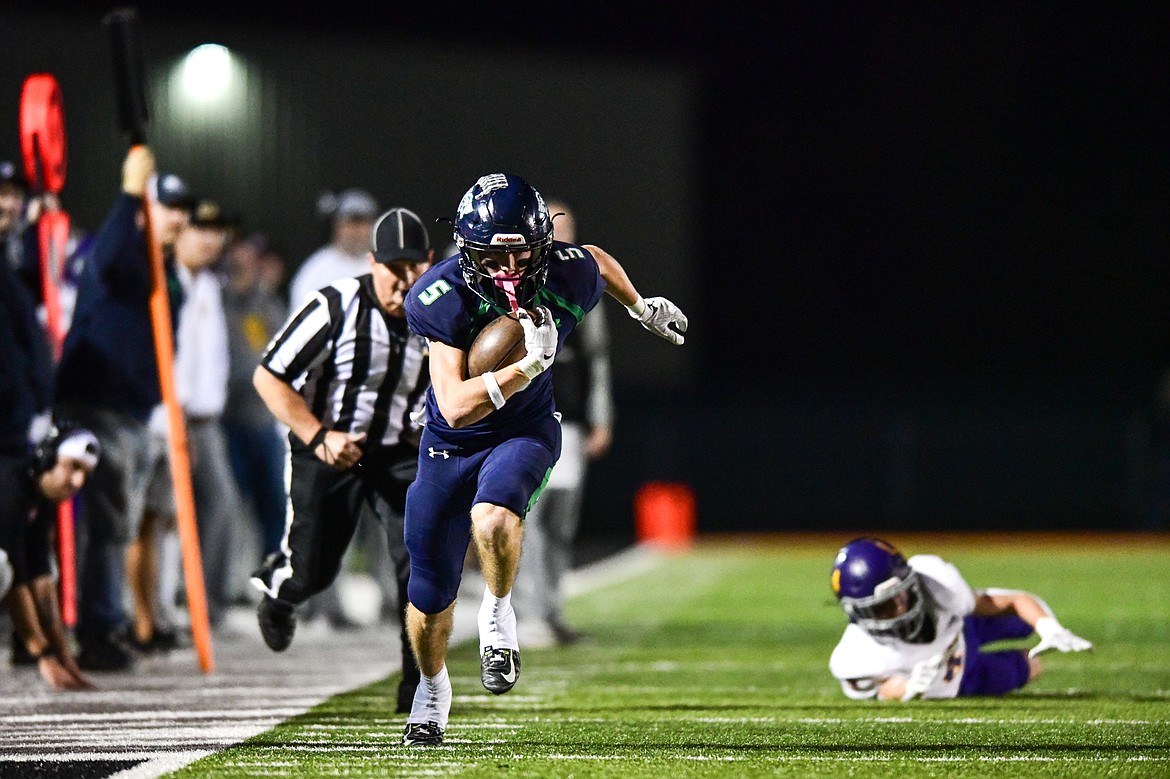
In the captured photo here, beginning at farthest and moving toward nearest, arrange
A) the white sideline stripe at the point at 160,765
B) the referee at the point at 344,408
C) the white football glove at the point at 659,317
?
the referee at the point at 344,408 < the white football glove at the point at 659,317 < the white sideline stripe at the point at 160,765

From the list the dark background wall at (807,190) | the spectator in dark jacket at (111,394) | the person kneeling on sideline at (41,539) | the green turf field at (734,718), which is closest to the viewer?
the green turf field at (734,718)

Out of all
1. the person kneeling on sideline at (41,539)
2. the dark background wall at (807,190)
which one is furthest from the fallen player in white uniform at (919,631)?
the dark background wall at (807,190)

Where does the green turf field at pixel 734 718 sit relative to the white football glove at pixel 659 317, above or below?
below

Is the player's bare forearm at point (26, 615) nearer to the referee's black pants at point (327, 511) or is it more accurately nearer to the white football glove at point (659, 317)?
the referee's black pants at point (327, 511)

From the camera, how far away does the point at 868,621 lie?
580 centimetres

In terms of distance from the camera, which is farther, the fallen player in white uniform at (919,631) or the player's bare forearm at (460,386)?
the fallen player in white uniform at (919,631)

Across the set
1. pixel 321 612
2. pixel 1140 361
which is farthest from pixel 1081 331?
pixel 321 612

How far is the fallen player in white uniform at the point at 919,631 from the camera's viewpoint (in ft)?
18.7

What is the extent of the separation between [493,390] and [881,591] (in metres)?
1.84

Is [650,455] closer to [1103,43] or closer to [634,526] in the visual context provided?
[634,526]

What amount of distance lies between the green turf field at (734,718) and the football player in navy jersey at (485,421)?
12.4 inches

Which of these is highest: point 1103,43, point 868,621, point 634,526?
point 1103,43

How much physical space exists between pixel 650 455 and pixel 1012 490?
403cm

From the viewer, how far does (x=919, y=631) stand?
5.77 meters
